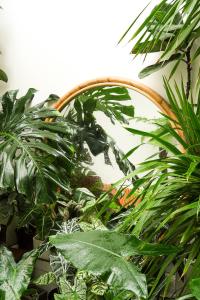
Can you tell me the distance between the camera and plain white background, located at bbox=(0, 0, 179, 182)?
148 centimetres

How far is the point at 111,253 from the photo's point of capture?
793mm

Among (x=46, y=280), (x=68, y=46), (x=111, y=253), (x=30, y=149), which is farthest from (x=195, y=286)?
(x=68, y=46)

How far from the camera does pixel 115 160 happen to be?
1.46m

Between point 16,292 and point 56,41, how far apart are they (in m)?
A: 1.10

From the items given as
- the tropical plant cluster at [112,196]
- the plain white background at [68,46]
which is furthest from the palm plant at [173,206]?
the plain white background at [68,46]

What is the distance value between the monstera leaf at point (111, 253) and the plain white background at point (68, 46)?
2.12ft

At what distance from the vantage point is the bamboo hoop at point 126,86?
1.35m

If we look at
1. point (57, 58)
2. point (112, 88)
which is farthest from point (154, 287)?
point (57, 58)

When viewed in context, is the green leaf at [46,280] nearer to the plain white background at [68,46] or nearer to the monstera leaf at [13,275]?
the monstera leaf at [13,275]

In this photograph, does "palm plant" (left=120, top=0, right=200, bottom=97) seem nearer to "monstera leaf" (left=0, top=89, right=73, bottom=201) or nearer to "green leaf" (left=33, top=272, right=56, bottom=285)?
"monstera leaf" (left=0, top=89, right=73, bottom=201)

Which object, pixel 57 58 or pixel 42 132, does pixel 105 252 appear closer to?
pixel 42 132

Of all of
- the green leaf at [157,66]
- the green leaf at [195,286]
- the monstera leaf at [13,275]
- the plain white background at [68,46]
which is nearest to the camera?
the green leaf at [195,286]

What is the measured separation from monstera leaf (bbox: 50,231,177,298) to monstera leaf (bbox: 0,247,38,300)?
388mm

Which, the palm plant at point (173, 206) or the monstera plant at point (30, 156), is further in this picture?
the monstera plant at point (30, 156)
